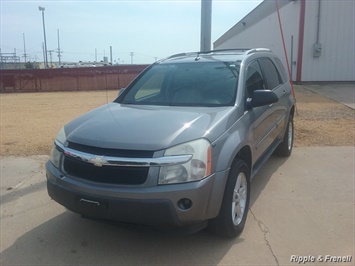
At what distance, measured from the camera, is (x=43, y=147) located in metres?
7.05

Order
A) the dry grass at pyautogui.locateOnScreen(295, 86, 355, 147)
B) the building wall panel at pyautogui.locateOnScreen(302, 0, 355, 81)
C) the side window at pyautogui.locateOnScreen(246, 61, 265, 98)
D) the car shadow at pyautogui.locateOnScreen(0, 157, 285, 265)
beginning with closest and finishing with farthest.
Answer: the car shadow at pyautogui.locateOnScreen(0, 157, 285, 265) → the side window at pyautogui.locateOnScreen(246, 61, 265, 98) → the dry grass at pyautogui.locateOnScreen(295, 86, 355, 147) → the building wall panel at pyautogui.locateOnScreen(302, 0, 355, 81)

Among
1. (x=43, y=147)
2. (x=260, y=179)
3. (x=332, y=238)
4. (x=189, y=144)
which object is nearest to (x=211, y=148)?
(x=189, y=144)

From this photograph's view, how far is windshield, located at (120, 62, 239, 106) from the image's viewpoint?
4.07m

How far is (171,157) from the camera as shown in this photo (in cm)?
294

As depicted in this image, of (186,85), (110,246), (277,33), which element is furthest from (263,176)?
(277,33)

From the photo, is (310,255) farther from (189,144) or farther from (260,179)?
(260,179)

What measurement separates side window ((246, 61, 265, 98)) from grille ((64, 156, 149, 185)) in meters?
1.81

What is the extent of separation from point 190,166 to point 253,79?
80.0 inches

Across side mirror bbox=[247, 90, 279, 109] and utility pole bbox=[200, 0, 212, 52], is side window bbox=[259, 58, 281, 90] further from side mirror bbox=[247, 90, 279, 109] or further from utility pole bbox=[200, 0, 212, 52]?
utility pole bbox=[200, 0, 212, 52]

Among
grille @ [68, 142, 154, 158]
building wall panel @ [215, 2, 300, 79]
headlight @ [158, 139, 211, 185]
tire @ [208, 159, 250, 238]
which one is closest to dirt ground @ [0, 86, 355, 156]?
tire @ [208, 159, 250, 238]

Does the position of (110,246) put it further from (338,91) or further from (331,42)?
(331,42)

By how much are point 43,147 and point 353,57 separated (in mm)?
17147

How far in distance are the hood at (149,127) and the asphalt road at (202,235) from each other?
749mm

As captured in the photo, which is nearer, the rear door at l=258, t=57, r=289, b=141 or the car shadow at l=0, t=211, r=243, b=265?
the car shadow at l=0, t=211, r=243, b=265
